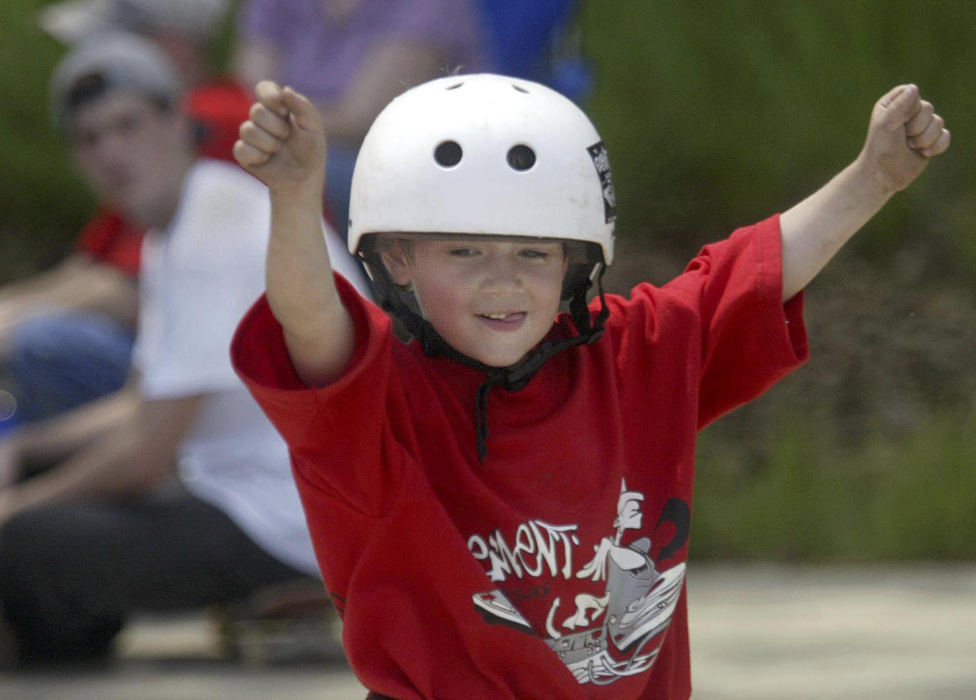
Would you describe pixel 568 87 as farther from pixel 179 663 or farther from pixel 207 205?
pixel 179 663

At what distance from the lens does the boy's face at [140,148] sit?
4.87 meters

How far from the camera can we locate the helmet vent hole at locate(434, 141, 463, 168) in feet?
8.56

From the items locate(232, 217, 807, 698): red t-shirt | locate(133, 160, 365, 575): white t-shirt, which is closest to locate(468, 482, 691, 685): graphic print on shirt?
locate(232, 217, 807, 698): red t-shirt

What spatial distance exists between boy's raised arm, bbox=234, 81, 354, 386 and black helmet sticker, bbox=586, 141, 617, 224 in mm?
577

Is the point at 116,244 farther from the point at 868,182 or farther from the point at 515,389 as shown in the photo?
the point at 868,182

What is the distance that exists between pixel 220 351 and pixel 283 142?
229cm

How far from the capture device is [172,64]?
18.6 feet

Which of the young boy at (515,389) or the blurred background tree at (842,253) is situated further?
the blurred background tree at (842,253)

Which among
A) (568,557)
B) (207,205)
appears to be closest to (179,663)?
(207,205)

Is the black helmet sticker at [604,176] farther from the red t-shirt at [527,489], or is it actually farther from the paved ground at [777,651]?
the paved ground at [777,651]

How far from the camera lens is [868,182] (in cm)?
269

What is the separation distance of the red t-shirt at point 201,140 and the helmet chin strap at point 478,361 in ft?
8.38

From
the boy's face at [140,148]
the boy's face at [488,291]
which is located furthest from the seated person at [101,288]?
the boy's face at [488,291]

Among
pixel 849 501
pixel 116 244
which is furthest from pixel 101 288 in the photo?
pixel 849 501
